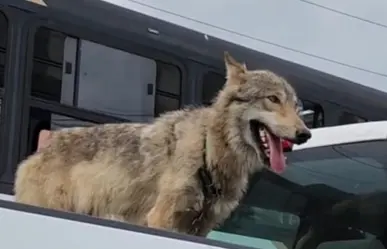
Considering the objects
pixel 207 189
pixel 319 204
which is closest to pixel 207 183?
pixel 207 189

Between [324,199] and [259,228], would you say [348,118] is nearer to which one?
[324,199]

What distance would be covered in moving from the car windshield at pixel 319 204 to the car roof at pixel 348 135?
29mm

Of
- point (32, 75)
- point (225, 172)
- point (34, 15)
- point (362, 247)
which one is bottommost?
point (362, 247)

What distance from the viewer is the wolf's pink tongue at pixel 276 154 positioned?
4.03 metres

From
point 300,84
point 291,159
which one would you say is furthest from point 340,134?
point 300,84

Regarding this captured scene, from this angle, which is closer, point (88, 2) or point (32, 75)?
point (32, 75)

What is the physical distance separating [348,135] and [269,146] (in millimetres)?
473

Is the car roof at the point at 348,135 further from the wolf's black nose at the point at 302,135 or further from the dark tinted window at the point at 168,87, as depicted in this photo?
the dark tinted window at the point at 168,87

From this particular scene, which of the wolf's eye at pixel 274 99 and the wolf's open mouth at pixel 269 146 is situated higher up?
the wolf's eye at pixel 274 99

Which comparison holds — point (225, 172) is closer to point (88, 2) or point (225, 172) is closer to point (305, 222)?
point (305, 222)

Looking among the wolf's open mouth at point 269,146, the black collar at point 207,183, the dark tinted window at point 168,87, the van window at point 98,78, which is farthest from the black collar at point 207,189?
the dark tinted window at point 168,87

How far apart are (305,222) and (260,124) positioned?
643 millimetres

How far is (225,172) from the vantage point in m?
4.36

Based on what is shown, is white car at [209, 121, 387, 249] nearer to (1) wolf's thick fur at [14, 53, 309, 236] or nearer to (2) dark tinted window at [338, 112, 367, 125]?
(1) wolf's thick fur at [14, 53, 309, 236]
